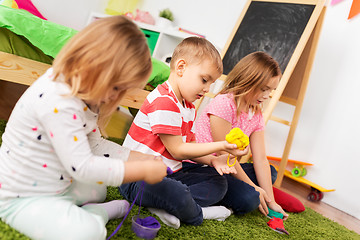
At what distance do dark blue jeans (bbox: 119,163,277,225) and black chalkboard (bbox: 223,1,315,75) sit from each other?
38.3 inches

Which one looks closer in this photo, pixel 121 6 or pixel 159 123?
pixel 159 123

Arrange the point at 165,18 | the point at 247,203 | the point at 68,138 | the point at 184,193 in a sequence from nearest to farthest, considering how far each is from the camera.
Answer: the point at 68,138, the point at 184,193, the point at 247,203, the point at 165,18

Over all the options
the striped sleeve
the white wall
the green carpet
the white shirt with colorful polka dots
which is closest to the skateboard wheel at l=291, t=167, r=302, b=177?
the white wall

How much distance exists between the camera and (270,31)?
2.09 metres

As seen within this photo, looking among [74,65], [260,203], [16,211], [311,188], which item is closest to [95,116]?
[74,65]

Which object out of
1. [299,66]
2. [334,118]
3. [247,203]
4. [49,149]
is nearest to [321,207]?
[334,118]

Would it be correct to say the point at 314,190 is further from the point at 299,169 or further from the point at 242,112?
the point at 242,112

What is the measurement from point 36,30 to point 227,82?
820 mm

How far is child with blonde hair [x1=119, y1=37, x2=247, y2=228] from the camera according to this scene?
0.96 metres

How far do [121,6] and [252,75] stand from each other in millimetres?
2635

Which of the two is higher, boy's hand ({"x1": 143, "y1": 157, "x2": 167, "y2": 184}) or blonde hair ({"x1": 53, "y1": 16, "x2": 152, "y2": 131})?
blonde hair ({"x1": 53, "y1": 16, "x2": 152, "y2": 131})

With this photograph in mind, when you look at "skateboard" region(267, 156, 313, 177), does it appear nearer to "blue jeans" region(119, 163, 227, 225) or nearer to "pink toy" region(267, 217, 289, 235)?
"pink toy" region(267, 217, 289, 235)

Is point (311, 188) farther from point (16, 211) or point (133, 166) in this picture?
point (16, 211)

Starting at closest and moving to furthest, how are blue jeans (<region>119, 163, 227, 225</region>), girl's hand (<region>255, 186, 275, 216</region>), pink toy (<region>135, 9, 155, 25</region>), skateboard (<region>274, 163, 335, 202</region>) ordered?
blue jeans (<region>119, 163, 227, 225</region>)
girl's hand (<region>255, 186, 275, 216</region>)
skateboard (<region>274, 163, 335, 202</region>)
pink toy (<region>135, 9, 155, 25</region>)
